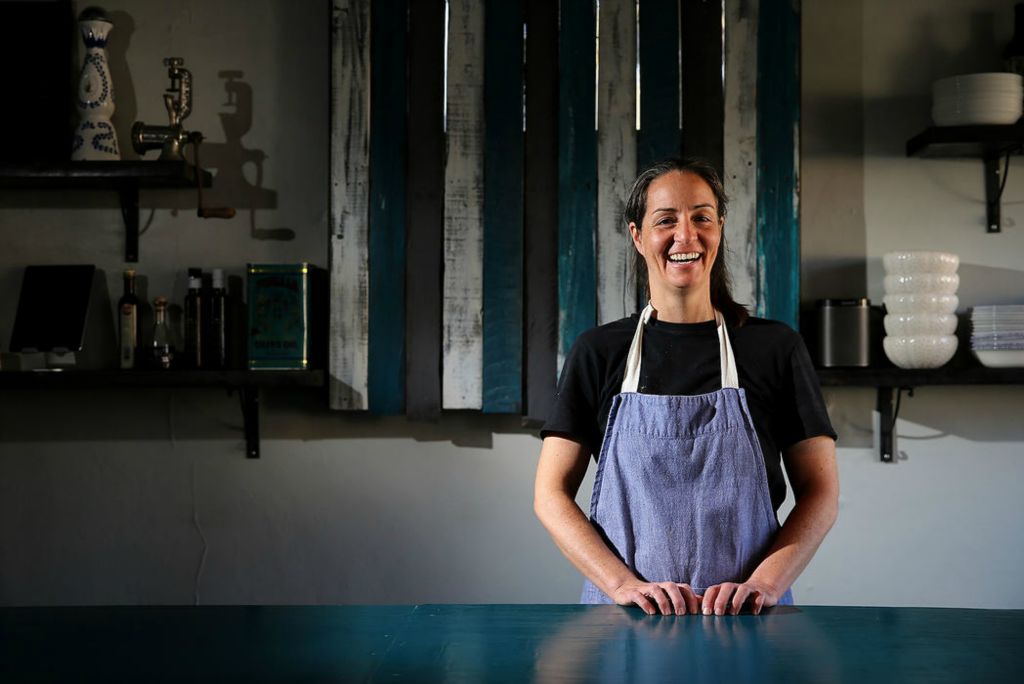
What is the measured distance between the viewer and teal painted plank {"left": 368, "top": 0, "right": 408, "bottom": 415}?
284 centimetres

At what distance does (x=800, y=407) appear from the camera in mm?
1875

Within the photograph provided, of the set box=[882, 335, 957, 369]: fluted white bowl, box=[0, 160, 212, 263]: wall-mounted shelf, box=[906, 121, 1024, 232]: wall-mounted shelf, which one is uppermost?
box=[906, 121, 1024, 232]: wall-mounted shelf

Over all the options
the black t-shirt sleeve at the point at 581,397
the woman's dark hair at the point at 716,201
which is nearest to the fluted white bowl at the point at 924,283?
the woman's dark hair at the point at 716,201

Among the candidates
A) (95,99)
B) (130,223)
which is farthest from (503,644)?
(95,99)

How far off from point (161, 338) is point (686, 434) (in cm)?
168

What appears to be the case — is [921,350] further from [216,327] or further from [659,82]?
[216,327]

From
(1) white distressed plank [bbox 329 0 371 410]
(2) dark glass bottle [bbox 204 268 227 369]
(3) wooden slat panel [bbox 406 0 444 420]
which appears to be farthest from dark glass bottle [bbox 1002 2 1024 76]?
(2) dark glass bottle [bbox 204 268 227 369]

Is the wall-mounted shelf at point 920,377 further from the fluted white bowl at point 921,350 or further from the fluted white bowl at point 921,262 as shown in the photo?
the fluted white bowl at point 921,262

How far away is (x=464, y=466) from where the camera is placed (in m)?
2.93

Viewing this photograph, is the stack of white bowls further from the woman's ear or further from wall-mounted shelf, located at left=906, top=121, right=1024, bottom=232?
the woman's ear

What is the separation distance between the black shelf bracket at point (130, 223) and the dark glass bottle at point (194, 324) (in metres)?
0.25

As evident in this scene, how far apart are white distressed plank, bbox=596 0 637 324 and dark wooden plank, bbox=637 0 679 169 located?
3cm

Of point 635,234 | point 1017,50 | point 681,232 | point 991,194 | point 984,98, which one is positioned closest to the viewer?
point 681,232

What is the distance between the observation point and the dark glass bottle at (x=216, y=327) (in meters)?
2.80
